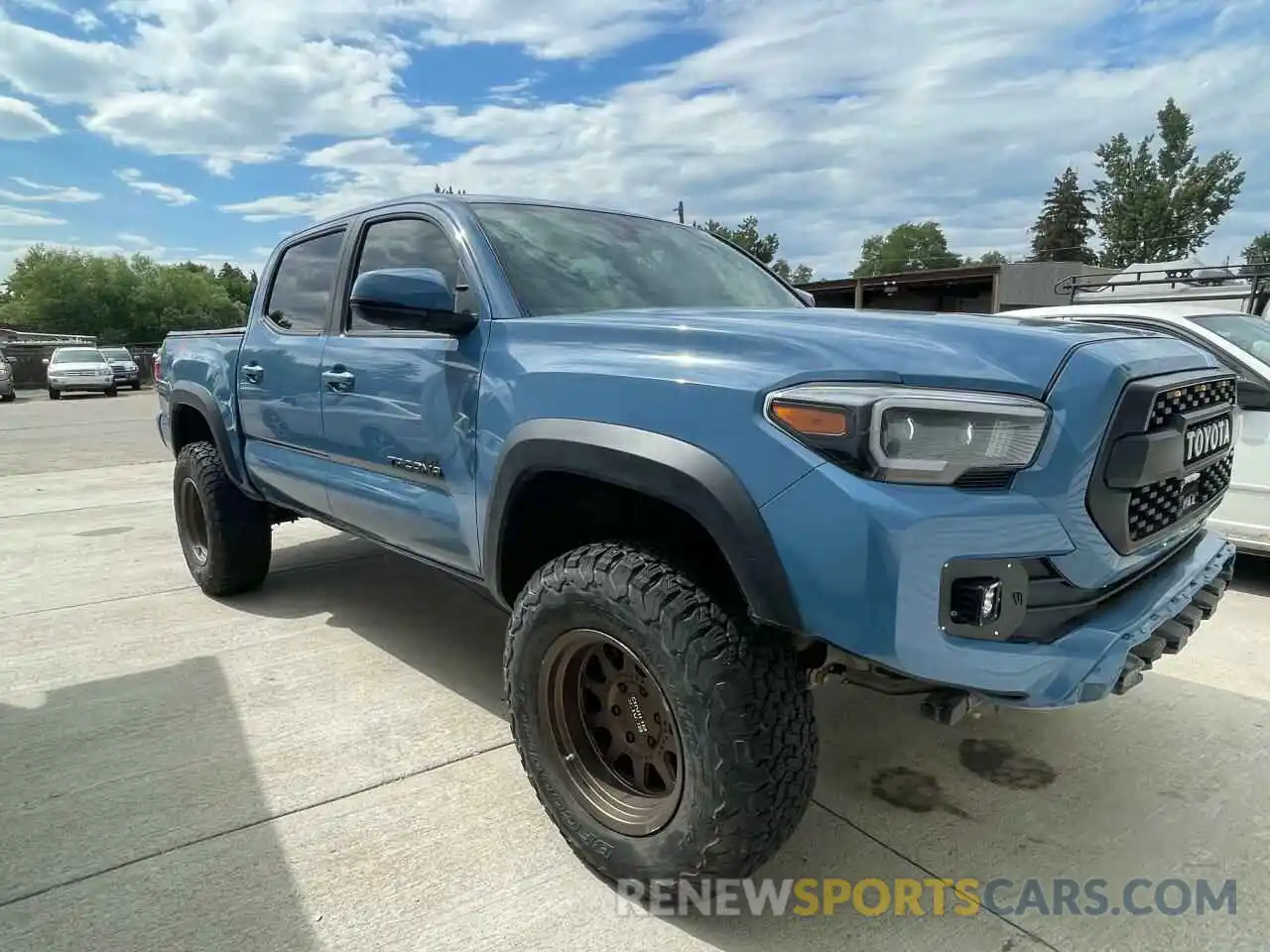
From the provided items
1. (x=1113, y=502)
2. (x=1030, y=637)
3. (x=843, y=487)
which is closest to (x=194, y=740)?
(x=843, y=487)

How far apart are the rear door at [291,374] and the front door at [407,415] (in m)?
0.16

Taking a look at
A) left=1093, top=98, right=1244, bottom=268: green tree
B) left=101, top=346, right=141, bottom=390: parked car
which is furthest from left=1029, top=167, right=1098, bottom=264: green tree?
left=101, top=346, right=141, bottom=390: parked car

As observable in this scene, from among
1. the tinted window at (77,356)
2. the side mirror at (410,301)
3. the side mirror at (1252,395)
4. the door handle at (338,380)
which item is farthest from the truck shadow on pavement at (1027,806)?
the tinted window at (77,356)

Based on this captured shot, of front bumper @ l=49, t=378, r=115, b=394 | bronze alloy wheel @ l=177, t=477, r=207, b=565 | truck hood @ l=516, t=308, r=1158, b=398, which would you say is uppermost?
truck hood @ l=516, t=308, r=1158, b=398

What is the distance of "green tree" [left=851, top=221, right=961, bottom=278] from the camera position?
105 m

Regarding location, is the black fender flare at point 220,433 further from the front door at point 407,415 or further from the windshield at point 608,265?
the windshield at point 608,265

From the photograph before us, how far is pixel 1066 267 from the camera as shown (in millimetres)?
24891

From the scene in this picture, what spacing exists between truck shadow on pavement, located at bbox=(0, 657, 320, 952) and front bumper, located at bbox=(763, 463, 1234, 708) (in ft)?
5.01

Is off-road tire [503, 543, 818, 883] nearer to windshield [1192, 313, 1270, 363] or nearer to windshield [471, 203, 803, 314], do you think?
windshield [471, 203, 803, 314]

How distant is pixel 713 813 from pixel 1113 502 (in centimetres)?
113

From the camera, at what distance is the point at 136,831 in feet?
8.42

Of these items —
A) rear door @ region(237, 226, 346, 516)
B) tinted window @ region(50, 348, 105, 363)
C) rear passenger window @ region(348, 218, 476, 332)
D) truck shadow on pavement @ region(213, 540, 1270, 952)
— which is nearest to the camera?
truck shadow on pavement @ region(213, 540, 1270, 952)

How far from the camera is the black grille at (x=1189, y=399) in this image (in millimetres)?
1988

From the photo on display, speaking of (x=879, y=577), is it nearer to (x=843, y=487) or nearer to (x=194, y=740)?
(x=843, y=487)
